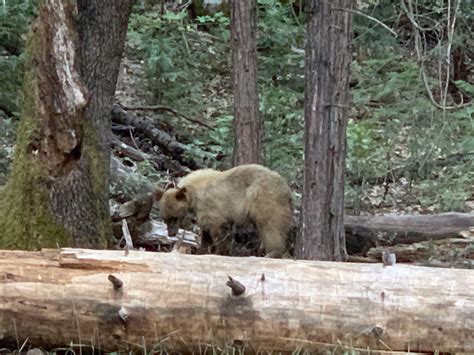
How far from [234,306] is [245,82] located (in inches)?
231

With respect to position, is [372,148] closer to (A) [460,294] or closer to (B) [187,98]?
(B) [187,98]

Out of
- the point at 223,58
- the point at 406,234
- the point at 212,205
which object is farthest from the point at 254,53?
the point at 223,58

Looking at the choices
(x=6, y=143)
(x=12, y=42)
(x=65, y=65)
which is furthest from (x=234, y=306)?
(x=6, y=143)

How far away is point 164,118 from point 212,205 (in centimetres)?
596

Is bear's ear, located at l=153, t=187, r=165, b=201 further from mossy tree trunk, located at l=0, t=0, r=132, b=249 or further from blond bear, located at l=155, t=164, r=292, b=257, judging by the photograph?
mossy tree trunk, located at l=0, t=0, r=132, b=249

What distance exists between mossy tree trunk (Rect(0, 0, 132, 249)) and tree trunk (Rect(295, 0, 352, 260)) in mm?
1963

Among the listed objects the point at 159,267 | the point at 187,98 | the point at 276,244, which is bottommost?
the point at 276,244

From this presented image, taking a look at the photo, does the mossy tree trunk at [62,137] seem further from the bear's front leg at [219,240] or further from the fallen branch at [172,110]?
the fallen branch at [172,110]

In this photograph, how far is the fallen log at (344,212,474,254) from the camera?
9312 millimetres

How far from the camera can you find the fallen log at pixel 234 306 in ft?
16.2

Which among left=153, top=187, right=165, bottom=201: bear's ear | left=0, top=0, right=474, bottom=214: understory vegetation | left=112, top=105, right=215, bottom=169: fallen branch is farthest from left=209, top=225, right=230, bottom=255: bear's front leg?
left=112, top=105, right=215, bottom=169: fallen branch

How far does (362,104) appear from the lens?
1159 cm

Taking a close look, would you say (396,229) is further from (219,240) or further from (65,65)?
(65,65)

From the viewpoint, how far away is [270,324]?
501 cm
